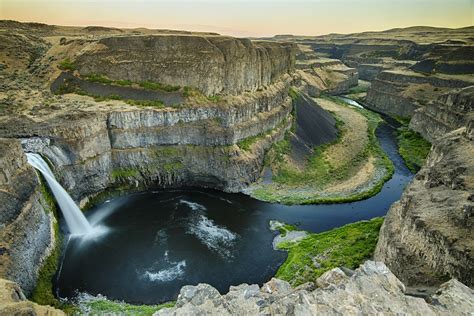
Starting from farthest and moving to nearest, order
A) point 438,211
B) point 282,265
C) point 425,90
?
1. point 425,90
2. point 282,265
3. point 438,211

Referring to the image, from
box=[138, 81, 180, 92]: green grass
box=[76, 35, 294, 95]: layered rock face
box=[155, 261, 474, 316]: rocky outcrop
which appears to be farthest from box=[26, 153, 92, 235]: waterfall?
box=[155, 261, 474, 316]: rocky outcrop

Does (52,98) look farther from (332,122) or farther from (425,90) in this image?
(425,90)

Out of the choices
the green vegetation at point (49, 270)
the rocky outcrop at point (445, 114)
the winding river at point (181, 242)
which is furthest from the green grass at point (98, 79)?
the rocky outcrop at point (445, 114)

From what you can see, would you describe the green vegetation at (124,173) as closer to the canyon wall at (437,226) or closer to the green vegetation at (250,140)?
the green vegetation at (250,140)

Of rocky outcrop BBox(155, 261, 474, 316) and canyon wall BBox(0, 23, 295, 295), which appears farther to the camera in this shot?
canyon wall BBox(0, 23, 295, 295)

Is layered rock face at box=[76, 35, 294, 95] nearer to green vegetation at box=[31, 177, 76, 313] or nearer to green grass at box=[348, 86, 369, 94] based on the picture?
green vegetation at box=[31, 177, 76, 313]

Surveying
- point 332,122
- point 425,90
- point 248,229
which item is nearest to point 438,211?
point 248,229
